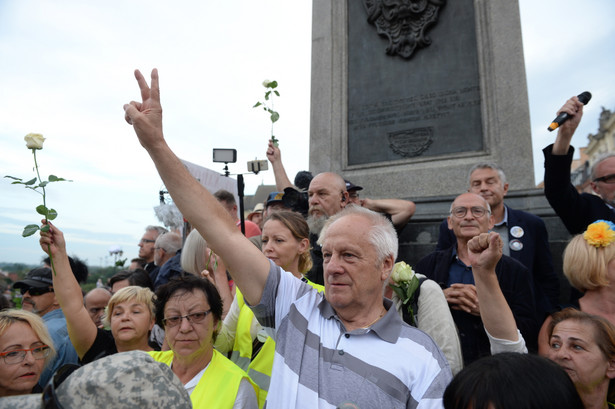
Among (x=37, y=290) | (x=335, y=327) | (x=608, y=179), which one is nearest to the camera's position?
(x=335, y=327)

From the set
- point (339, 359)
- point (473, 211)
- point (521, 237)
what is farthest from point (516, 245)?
point (339, 359)

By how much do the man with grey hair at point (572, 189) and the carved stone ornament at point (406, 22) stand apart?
3.14 metres

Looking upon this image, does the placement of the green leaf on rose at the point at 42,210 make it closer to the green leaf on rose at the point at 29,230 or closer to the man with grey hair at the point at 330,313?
the green leaf on rose at the point at 29,230

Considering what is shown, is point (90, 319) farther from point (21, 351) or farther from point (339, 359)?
point (339, 359)

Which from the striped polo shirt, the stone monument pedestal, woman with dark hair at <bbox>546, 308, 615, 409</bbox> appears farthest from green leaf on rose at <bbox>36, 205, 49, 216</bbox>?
the stone monument pedestal

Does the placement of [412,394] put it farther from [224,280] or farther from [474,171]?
[474,171]

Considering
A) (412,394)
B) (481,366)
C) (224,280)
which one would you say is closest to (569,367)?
(412,394)

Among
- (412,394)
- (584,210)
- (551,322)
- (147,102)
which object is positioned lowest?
(412,394)

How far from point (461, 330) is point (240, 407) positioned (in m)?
1.31

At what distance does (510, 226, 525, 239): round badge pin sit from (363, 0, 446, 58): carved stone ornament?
3.36m

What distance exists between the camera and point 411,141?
5941mm

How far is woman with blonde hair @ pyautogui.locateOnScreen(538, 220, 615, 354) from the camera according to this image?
2545 mm

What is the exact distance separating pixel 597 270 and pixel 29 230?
3.14m

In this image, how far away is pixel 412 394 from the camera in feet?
5.43
